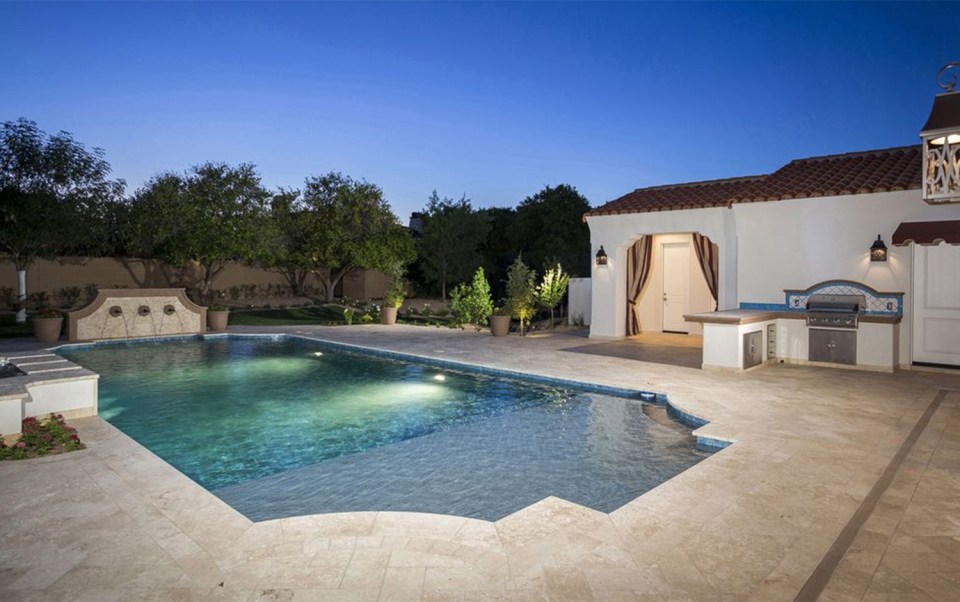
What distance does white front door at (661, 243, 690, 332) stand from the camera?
16203mm

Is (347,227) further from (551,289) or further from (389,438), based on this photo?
(389,438)

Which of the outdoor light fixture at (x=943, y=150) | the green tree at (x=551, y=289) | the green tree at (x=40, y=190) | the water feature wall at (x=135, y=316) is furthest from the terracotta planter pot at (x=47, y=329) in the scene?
the outdoor light fixture at (x=943, y=150)

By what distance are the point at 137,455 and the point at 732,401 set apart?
710 cm

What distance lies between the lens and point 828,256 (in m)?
10.9

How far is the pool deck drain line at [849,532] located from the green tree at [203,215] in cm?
1990

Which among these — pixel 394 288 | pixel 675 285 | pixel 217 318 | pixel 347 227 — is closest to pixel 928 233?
pixel 675 285

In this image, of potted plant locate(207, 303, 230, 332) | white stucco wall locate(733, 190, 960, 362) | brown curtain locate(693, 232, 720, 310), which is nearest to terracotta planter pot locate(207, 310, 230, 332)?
potted plant locate(207, 303, 230, 332)

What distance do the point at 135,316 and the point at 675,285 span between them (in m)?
15.3

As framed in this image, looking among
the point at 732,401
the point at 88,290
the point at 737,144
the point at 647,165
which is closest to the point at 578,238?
the point at 647,165

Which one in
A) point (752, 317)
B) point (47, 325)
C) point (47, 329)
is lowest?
point (47, 329)

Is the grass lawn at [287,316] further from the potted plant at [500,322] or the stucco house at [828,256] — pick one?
the stucco house at [828,256]

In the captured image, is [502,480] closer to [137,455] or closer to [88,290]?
[137,455]

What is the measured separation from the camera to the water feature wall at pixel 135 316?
15172mm

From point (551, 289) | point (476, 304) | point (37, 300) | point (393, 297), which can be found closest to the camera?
point (551, 289)
